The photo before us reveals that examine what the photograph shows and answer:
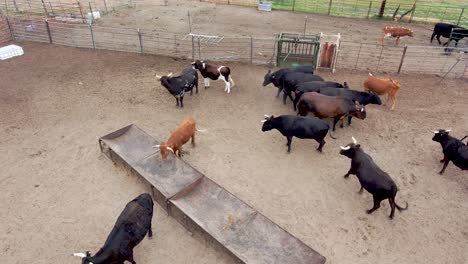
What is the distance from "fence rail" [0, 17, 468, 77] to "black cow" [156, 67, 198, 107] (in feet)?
10.0

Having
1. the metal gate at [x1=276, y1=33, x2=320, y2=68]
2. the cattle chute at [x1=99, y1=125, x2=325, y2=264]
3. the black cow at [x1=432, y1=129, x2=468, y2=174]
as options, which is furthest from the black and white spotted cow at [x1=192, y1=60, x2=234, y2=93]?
the black cow at [x1=432, y1=129, x2=468, y2=174]

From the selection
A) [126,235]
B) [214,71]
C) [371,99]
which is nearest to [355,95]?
[371,99]

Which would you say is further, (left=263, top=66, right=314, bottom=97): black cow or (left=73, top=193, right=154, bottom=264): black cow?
(left=263, top=66, right=314, bottom=97): black cow

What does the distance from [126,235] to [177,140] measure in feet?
9.85

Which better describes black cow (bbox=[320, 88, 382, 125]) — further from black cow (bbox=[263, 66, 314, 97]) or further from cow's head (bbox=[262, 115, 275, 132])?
cow's head (bbox=[262, 115, 275, 132])

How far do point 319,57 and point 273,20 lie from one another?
756 cm

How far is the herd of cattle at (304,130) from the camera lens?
630cm

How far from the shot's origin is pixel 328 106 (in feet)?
32.1

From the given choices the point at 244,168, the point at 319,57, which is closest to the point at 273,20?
the point at 319,57

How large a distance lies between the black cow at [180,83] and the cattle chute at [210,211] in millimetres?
2511

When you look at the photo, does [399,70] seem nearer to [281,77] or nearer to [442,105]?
[442,105]

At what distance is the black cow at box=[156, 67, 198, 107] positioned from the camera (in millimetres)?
10914

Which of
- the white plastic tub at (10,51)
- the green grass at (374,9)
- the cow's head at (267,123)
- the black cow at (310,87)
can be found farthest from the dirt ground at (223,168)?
the green grass at (374,9)

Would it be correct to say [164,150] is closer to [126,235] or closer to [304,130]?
[126,235]
